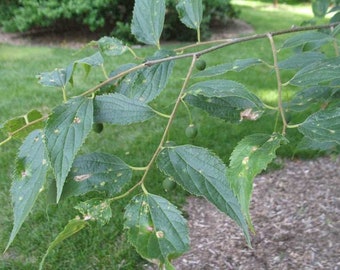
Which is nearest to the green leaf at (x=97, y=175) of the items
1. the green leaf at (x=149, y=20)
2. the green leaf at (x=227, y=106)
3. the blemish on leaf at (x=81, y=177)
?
the blemish on leaf at (x=81, y=177)

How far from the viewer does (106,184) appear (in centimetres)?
84

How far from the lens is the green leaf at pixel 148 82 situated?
3.34 feet

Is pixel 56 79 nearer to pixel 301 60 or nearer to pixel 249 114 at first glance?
pixel 249 114

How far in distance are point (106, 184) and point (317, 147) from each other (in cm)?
116

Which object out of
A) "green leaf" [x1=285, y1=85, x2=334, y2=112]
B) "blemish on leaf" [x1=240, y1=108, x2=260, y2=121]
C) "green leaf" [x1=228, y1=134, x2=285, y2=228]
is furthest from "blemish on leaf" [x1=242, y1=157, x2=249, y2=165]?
"green leaf" [x1=285, y1=85, x2=334, y2=112]

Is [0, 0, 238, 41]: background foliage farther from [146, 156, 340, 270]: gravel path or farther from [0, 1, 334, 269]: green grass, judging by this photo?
[146, 156, 340, 270]: gravel path

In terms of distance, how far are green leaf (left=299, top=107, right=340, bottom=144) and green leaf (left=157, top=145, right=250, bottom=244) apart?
0.17 metres

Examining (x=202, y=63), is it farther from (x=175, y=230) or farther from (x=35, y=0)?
(x=35, y=0)

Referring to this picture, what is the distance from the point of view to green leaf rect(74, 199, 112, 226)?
31.2 inches

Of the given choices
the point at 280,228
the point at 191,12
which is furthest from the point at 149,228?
the point at 280,228

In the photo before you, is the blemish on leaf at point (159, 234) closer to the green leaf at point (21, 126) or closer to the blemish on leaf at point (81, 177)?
the blemish on leaf at point (81, 177)

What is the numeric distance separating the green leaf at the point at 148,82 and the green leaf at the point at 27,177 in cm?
25

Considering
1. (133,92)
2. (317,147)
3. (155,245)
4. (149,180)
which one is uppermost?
(133,92)

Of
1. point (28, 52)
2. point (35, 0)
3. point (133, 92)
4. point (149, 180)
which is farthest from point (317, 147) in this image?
point (35, 0)
